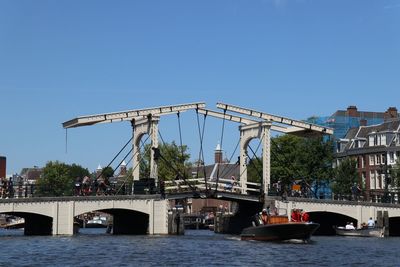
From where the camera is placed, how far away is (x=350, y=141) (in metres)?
105

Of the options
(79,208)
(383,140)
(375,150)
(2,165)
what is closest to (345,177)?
(375,150)

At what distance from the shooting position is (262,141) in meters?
57.7

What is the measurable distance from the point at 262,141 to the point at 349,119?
57.3m

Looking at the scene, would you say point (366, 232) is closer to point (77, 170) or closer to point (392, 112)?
point (392, 112)

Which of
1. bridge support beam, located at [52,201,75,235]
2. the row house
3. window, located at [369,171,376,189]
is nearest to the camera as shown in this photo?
bridge support beam, located at [52,201,75,235]

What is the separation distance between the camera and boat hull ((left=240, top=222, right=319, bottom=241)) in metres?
44.6

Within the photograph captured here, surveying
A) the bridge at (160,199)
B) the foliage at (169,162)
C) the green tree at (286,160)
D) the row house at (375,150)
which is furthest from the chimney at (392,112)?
the bridge at (160,199)

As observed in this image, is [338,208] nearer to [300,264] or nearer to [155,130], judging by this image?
[155,130]

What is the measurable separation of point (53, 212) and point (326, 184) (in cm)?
4888

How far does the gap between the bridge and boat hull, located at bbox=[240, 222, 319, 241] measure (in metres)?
6.13

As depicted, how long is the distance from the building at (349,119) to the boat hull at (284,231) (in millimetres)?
62525

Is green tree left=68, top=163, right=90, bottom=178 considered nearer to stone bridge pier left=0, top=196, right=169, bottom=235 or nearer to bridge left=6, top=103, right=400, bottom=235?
bridge left=6, top=103, right=400, bottom=235

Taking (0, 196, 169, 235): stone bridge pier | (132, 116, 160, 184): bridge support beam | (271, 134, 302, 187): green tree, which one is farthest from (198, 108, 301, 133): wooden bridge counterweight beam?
(271, 134, 302, 187): green tree

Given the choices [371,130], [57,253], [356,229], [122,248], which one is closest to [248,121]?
[356,229]
